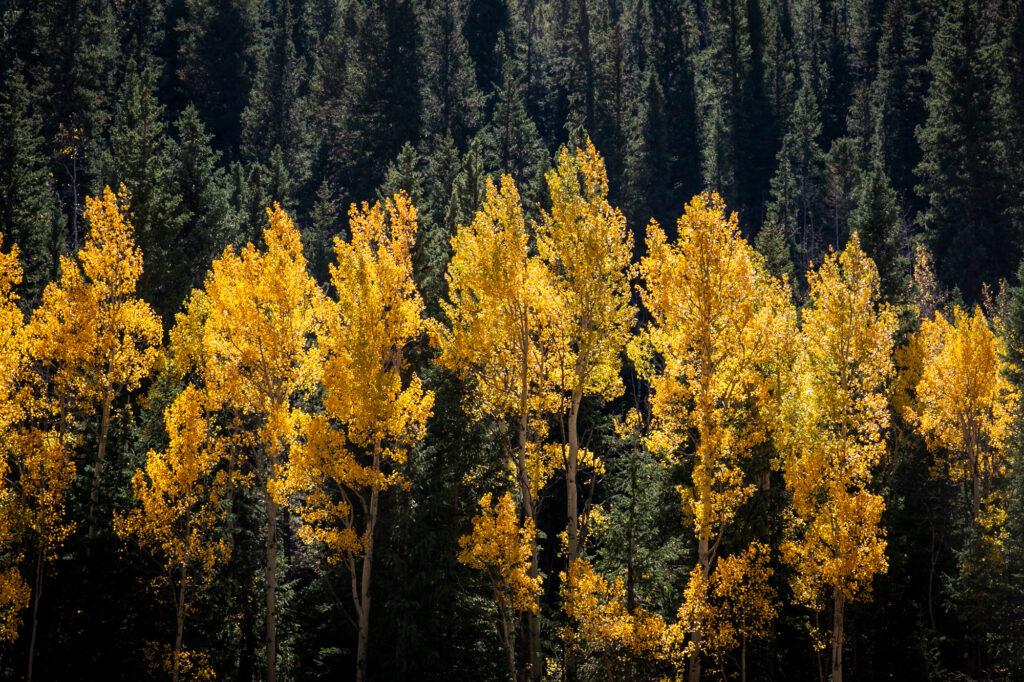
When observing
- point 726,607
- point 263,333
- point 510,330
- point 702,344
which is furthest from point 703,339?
point 263,333

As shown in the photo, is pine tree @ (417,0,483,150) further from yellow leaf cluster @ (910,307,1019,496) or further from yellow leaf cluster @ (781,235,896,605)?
yellow leaf cluster @ (781,235,896,605)

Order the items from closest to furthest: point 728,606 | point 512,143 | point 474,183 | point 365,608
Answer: point 728,606 < point 365,608 < point 474,183 < point 512,143

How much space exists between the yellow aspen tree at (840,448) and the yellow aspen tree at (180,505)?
14560 mm

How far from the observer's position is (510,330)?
2177 cm

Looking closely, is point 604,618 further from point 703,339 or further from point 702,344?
point 703,339

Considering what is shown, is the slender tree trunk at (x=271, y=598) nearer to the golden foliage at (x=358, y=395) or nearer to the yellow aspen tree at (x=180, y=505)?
the golden foliage at (x=358, y=395)

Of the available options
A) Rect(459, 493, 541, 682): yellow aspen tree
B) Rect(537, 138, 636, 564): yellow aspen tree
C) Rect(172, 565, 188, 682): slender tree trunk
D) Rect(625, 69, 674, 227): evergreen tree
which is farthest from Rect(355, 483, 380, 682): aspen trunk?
Rect(625, 69, 674, 227): evergreen tree

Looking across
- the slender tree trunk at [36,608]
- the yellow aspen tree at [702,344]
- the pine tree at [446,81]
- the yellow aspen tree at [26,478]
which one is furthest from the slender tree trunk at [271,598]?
the pine tree at [446,81]

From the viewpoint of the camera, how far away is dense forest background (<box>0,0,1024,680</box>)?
26.9m

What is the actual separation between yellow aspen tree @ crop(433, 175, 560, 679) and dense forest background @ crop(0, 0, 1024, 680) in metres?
3.75

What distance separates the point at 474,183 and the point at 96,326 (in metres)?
23.6

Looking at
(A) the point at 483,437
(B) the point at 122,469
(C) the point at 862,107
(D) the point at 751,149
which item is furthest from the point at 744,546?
(C) the point at 862,107

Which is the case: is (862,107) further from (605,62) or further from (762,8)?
(605,62)

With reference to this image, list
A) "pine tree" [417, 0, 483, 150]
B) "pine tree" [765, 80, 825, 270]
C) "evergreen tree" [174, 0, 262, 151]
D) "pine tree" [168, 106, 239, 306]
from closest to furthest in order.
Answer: "pine tree" [168, 106, 239, 306] → "pine tree" [765, 80, 825, 270] → "pine tree" [417, 0, 483, 150] → "evergreen tree" [174, 0, 262, 151]
